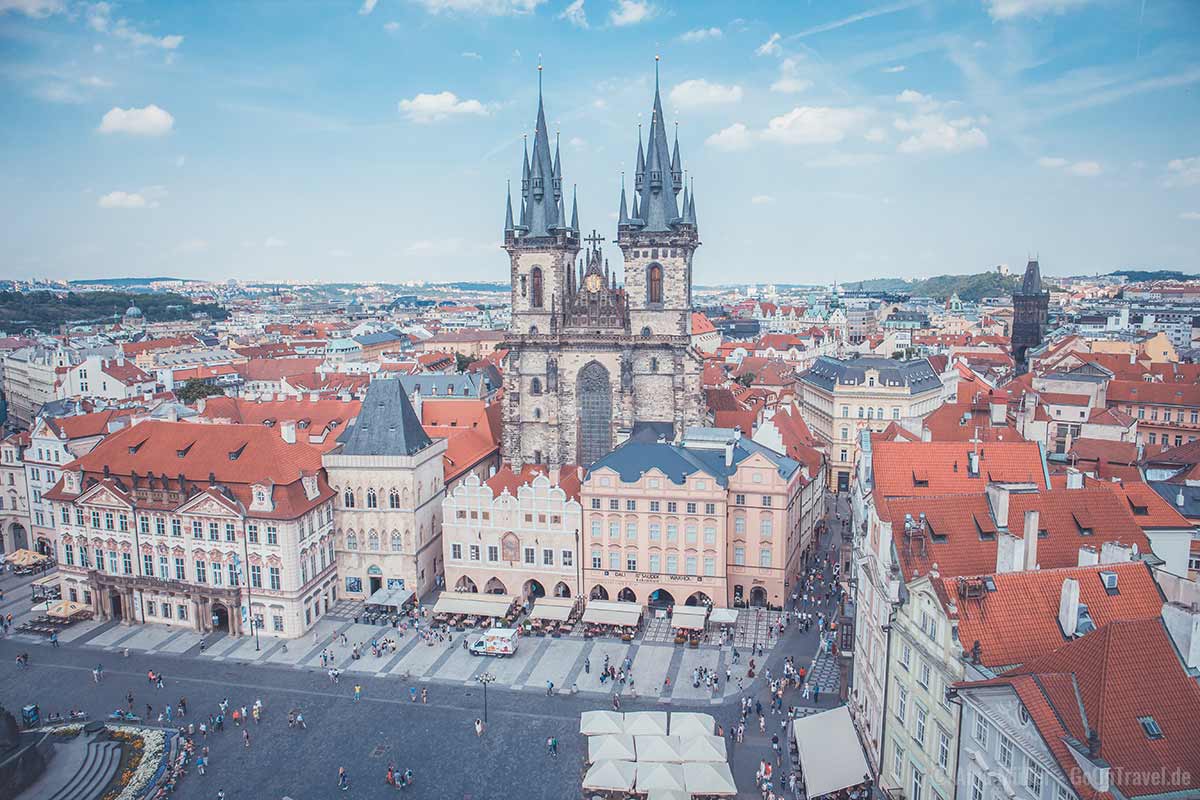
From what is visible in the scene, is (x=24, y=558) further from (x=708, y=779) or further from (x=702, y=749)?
(x=708, y=779)

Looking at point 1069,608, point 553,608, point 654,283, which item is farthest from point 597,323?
point 1069,608

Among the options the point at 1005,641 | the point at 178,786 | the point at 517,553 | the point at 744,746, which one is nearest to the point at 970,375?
the point at 517,553

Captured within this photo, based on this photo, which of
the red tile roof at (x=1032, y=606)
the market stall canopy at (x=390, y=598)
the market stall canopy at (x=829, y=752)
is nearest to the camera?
the red tile roof at (x=1032, y=606)

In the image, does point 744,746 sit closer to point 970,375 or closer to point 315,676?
point 315,676

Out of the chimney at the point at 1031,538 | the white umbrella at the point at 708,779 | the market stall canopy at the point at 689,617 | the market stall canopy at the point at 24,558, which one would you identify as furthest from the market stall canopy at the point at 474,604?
the market stall canopy at the point at 24,558

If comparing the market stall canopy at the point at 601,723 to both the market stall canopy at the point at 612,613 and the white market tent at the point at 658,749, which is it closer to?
the white market tent at the point at 658,749
